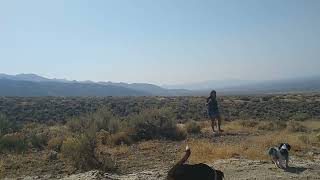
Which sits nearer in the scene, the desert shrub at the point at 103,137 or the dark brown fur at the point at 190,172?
the dark brown fur at the point at 190,172

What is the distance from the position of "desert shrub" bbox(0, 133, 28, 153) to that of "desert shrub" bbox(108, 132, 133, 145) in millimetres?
3363

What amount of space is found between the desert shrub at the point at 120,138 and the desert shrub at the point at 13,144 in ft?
11.0

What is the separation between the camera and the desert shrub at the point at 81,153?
14.8 meters

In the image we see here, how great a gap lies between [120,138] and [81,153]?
6008mm

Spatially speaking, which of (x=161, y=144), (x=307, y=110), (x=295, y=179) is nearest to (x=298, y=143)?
(x=161, y=144)

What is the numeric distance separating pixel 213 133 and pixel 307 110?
22.4 metres

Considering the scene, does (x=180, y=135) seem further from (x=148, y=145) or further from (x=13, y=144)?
(x=13, y=144)

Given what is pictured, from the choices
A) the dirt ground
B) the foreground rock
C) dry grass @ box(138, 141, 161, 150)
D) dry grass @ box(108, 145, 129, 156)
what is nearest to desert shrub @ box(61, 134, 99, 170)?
the dirt ground

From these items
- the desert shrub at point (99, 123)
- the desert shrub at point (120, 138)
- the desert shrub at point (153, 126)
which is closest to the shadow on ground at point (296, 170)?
the desert shrub at point (120, 138)

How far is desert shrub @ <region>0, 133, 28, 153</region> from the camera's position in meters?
19.1

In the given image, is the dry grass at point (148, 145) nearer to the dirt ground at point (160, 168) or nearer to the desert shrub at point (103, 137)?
the dirt ground at point (160, 168)

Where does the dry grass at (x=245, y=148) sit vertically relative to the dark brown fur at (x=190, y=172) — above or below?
below

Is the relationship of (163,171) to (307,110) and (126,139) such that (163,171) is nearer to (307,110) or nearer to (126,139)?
(126,139)

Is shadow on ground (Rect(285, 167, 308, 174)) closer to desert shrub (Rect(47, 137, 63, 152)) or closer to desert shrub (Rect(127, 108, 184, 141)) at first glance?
desert shrub (Rect(127, 108, 184, 141))
